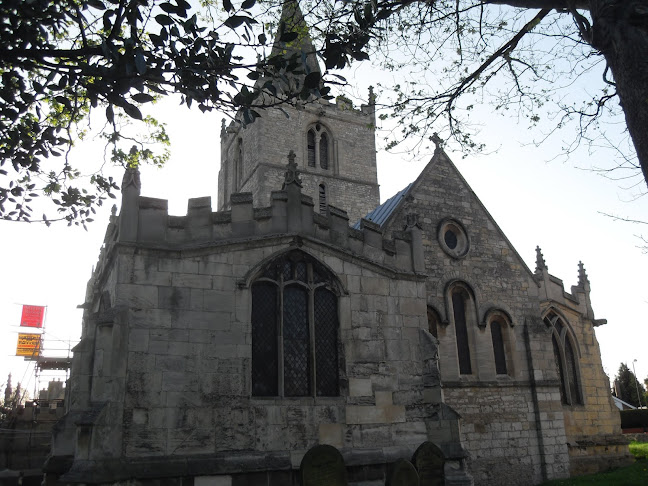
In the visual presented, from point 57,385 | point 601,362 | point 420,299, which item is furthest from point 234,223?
point 57,385

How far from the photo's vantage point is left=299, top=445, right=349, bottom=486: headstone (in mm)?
8258

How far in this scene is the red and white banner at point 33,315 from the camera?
42.7 meters

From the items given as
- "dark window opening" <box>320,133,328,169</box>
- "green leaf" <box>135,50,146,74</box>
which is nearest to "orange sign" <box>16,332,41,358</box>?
"dark window opening" <box>320,133,328,169</box>

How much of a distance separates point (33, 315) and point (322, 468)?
40852mm

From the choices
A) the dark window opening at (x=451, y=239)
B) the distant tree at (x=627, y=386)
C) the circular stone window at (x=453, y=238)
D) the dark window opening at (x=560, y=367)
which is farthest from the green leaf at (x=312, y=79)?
the distant tree at (x=627, y=386)

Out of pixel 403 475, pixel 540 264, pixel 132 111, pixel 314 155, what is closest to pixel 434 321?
pixel 540 264

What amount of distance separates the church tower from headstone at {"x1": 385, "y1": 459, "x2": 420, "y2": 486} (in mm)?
22429

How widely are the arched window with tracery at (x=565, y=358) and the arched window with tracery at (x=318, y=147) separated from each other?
18.2m

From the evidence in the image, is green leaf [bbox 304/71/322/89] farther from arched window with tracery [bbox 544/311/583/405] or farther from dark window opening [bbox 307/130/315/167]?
dark window opening [bbox 307/130/315/167]

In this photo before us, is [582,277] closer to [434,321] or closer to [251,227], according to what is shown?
[434,321]

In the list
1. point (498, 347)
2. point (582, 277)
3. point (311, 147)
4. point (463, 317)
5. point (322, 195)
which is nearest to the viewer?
point (463, 317)

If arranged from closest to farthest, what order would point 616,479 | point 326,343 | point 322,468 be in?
point 322,468 → point 326,343 → point 616,479

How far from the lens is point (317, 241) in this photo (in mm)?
11648

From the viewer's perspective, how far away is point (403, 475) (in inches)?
343
